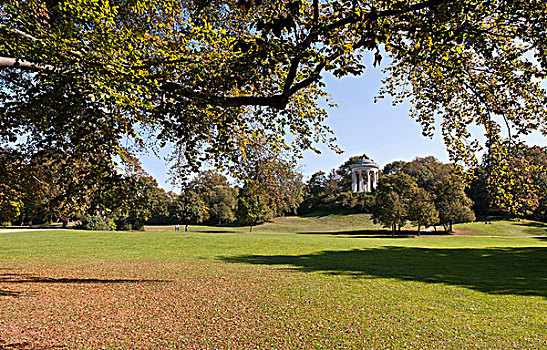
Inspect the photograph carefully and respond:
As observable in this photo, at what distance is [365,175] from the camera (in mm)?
77562

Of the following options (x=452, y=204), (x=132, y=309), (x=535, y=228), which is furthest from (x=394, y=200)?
(x=132, y=309)

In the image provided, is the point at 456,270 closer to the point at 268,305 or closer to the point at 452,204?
the point at 268,305

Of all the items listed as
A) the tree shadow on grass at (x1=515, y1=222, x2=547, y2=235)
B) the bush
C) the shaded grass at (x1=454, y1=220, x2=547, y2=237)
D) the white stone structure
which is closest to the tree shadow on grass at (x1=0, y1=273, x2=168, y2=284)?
the bush

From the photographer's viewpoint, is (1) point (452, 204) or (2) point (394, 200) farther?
(1) point (452, 204)

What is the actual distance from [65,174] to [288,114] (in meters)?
5.11

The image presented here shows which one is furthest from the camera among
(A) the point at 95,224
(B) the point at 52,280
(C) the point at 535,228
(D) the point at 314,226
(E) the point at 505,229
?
(D) the point at 314,226

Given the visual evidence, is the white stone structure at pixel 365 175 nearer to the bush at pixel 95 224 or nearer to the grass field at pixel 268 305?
the bush at pixel 95 224

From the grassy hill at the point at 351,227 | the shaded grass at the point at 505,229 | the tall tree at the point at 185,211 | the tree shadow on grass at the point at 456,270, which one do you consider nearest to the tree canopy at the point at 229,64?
the tree shadow on grass at the point at 456,270

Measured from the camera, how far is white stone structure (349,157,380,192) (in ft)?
251

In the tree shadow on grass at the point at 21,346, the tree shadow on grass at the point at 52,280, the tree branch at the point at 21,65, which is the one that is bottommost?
the tree shadow on grass at the point at 52,280

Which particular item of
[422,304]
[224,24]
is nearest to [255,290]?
[422,304]

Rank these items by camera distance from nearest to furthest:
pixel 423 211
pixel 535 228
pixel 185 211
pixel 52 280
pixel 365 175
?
pixel 52 280 < pixel 423 211 < pixel 185 211 < pixel 535 228 < pixel 365 175

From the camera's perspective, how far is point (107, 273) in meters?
12.2

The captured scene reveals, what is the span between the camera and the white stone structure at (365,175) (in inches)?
3009
